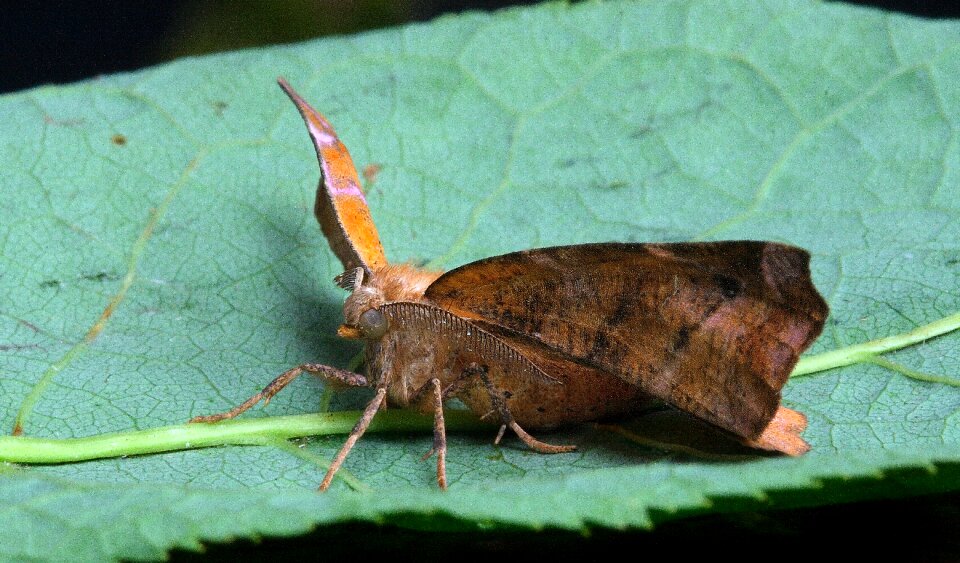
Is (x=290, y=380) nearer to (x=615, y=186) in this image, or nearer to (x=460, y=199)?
(x=460, y=199)

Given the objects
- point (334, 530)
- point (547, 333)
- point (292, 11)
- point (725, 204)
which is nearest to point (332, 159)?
point (547, 333)

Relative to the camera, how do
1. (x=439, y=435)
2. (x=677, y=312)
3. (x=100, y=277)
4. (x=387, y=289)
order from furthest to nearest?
(x=100, y=277)
(x=387, y=289)
(x=439, y=435)
(x=677, y=312)

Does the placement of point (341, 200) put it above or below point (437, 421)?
above

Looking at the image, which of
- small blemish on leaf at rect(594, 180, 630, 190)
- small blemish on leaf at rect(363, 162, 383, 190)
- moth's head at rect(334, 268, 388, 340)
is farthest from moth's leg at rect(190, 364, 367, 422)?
small blemish on leaf at rect(594, 180, 630, 190)

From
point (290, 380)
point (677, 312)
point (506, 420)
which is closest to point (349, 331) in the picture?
point (290, 380)

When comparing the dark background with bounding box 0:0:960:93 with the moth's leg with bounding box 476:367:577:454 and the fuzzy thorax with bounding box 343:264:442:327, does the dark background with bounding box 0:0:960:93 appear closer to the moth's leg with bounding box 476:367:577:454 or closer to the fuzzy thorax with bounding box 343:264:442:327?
the fuzzy thorax with bounding box 343:264:442:327

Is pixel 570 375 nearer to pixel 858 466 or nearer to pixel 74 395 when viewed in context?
pixel 858 466
